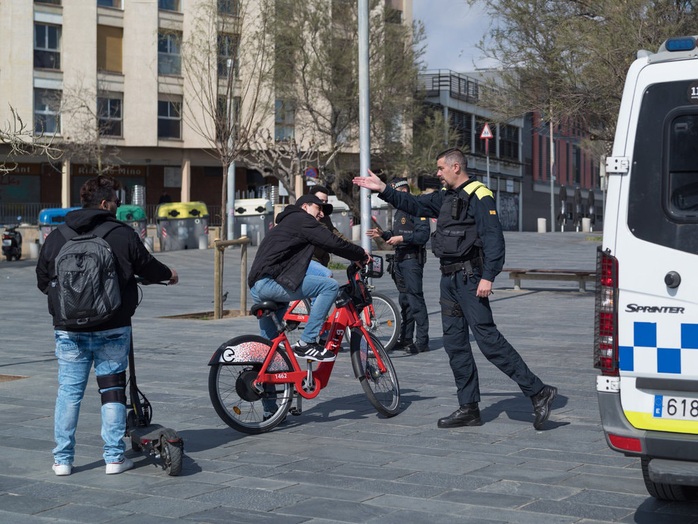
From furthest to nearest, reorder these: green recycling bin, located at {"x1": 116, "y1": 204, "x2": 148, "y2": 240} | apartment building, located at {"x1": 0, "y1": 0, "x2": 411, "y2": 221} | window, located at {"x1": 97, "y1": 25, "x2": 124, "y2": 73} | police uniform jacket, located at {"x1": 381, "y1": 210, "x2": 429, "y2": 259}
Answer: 1. window, located at {"x1": 97, "y1": 25, "x2": 124, "y2": 73}
2. apartment building, located at {"x1": 0, "y1": 0, "x2": 411, "y2": 221}
3. green recycling bin, located at {"x1": 116, "y1": 204, "x2": 148, "y2": 240}
4. police uniform jacket, located at {"x1": 381, "y1": 210, "x2": 429, "y2": 259}

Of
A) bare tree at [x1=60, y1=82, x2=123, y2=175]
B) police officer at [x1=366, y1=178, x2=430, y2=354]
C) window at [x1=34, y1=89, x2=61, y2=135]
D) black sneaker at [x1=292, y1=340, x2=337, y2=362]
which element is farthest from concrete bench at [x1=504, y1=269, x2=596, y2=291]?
window at [x1=34, y1=89, x2=61, y2=135]

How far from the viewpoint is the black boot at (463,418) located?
320 inches

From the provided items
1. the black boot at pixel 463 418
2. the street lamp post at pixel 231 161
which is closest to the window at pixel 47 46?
the street lamp post at pixel 231 161

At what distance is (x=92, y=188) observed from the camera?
6.81 metres

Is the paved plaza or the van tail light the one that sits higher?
the van tail light

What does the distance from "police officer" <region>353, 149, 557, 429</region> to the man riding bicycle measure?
0.54 meters

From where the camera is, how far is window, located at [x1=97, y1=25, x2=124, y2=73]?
156 ft

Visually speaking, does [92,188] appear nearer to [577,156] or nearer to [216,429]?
[216,429]

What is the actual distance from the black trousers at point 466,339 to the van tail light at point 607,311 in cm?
242

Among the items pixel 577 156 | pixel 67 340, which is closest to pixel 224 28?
pixel 67 340

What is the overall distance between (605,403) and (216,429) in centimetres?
355

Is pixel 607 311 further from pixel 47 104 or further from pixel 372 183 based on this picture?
pixel 47 104

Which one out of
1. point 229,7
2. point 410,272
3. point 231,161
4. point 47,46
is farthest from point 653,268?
point 47,46

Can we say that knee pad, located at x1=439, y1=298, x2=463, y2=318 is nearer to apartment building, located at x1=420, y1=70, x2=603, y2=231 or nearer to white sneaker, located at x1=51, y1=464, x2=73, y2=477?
white sneaker, located at x1=51, y1=464, x2=73, y2=477
